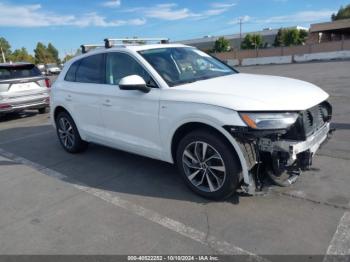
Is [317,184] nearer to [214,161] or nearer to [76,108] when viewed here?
[214,161]

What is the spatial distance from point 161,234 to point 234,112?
4.65 ft

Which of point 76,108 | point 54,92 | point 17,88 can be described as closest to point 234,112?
point 76,108

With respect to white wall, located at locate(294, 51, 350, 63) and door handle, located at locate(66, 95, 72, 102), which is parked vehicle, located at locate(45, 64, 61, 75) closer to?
door handle, located at locate(66, 95, 72, 102)

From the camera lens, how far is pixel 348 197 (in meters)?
3.73

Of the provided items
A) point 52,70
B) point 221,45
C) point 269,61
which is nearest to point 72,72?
point 269,61

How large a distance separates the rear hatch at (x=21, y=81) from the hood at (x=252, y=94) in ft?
25.2

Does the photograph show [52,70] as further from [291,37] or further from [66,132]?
[291,37]

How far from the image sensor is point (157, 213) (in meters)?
3.74

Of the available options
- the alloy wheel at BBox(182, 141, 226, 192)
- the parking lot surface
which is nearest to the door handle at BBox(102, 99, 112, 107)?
the parking lot surface

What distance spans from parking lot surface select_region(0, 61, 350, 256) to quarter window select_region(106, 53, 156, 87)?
137 cm

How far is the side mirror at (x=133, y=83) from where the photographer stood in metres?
4.02

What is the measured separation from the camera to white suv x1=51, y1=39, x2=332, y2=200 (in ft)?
11.1

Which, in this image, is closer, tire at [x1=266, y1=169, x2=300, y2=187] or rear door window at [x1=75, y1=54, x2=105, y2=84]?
tire at [x1=266, y1=169, x2=300, y2=187]

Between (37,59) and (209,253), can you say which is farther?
(37,59)
